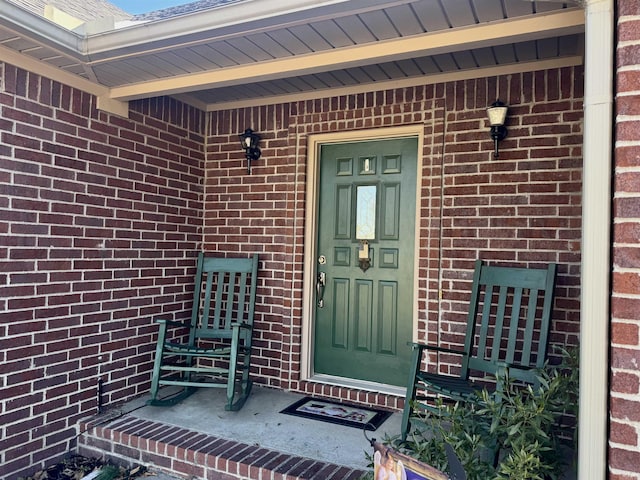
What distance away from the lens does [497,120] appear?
2.82 meters

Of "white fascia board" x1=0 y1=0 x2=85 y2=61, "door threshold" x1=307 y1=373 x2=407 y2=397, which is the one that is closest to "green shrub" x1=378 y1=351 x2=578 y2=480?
"door threshold" x1=307 y1=373 x2=407 y2=397

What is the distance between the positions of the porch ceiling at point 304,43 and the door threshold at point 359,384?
6.87ft

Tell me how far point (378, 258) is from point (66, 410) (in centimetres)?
221

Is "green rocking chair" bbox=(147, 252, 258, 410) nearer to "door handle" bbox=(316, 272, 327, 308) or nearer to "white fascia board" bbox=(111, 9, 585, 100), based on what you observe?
"door handle" bbox=(316, 272, 327, 308)

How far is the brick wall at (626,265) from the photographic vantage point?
4.42ft

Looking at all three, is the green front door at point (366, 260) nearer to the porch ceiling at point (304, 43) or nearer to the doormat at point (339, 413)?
the doormat at point (339, 413)

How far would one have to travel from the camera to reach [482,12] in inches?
81.1

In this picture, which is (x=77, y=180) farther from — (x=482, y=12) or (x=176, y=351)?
(x=482, y=12)

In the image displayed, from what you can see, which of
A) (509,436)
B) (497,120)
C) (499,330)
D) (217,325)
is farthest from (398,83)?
(509,436)

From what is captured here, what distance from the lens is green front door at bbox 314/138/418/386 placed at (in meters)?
3.26

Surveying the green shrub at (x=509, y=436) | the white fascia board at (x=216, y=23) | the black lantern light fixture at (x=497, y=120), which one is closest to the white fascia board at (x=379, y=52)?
the white fascia board at (x=216, y=23)

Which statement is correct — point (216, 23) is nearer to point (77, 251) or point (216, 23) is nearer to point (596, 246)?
point (77, 251)

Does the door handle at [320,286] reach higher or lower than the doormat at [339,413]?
higher

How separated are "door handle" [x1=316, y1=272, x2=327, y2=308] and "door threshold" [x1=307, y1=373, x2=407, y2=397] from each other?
1.76 ft
